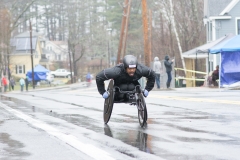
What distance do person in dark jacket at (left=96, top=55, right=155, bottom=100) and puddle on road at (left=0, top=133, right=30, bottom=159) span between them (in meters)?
2.59

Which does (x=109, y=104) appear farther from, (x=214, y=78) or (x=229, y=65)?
(x=214, y=78)

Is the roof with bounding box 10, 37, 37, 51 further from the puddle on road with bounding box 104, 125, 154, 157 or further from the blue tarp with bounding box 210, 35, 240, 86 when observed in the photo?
the puddle on road with bounding box 104, 125, 154, 157

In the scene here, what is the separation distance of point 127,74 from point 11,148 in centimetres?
372

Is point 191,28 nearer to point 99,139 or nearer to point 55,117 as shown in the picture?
point 55,117

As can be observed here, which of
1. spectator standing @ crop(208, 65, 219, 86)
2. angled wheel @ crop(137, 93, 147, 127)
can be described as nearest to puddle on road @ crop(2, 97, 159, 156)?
angled wheel @ crop(137, 93, 147, 127)

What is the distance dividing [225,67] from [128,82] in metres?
20.3

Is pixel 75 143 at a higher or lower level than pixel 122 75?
lower

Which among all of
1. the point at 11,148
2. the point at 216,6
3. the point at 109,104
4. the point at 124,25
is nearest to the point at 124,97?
the point at 109,104

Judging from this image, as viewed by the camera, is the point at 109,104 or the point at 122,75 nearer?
the point at 122,75

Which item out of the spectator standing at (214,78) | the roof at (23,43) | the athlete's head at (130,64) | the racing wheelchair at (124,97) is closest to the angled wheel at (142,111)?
the racing wheelchair at (124,97)

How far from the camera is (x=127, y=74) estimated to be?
12258 mm

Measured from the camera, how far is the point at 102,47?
363ft

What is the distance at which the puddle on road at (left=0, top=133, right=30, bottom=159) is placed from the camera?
8.45m

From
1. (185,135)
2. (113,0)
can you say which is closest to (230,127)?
(185,135)
